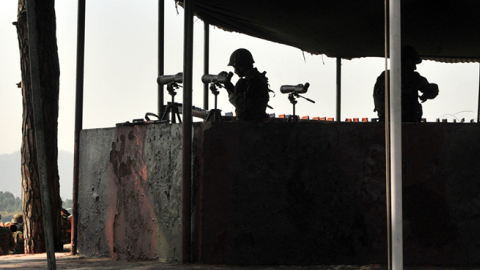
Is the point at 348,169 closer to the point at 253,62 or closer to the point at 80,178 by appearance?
the point at 253,62

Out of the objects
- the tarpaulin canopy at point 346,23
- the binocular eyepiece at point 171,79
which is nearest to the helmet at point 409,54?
the tarpaulin canopy at point 346,23

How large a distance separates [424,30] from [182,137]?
422cm

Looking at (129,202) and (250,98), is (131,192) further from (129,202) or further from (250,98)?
(250,98)

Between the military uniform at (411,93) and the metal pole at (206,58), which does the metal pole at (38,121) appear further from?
the metal pole at (206,58)

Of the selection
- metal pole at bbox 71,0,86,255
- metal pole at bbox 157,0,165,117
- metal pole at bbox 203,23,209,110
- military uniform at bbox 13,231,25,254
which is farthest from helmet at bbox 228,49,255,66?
military uniform at bbox 13,231,25,254

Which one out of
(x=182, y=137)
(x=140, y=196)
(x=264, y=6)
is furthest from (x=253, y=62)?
(x=140, y=196)

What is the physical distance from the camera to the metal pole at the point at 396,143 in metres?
3.83

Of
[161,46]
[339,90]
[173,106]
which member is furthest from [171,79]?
[339,90]

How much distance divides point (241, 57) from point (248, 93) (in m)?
0.52

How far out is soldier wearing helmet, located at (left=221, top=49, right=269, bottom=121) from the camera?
245 inches

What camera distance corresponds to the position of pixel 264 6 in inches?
275

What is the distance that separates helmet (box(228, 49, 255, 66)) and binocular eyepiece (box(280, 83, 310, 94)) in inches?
32.8

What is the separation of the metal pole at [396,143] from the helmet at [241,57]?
277cm

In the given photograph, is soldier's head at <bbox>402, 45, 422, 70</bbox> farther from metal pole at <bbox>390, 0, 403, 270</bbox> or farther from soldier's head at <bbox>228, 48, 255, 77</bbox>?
metal pole at <bbox>390, 0, 403, 270</bbox>
